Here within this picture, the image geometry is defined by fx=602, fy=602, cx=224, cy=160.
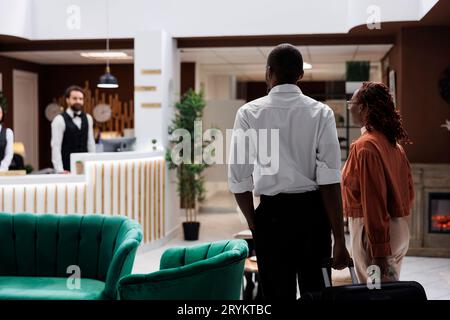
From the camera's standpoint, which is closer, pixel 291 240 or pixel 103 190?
pixel 291 240

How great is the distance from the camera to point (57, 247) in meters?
3.99

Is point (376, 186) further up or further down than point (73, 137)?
further down

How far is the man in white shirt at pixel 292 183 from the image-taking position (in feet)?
7.61

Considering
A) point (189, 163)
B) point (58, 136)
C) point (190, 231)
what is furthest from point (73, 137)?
point (190, 231)

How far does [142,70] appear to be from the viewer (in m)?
7.50

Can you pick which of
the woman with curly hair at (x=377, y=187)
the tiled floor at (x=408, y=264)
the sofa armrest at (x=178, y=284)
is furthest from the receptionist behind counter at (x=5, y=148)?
the woman with curly hair at (x=377, y=187)

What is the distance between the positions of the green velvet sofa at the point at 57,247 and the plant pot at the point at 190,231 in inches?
157

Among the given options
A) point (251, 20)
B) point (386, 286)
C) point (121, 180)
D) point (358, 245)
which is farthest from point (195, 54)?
point (386, 286)

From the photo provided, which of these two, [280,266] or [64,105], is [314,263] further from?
[64,105]

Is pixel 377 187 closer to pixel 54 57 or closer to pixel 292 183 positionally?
pixel 292 183

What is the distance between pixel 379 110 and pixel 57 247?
234cm

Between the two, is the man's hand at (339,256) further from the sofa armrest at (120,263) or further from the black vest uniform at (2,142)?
the black vest uniform at (2,142)

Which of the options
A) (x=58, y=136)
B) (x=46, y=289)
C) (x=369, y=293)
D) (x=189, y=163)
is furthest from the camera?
(x=189, y=163)

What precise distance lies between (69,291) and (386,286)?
2221 millimetres
